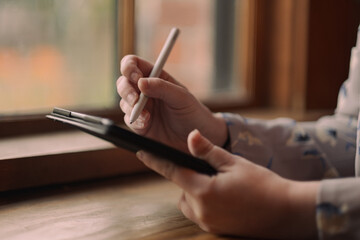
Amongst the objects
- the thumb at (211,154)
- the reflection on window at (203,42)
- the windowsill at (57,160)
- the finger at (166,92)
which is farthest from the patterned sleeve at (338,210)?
the reflection on window at (203,42)

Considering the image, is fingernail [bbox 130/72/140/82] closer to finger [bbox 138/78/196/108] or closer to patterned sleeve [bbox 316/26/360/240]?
finger [bbox 138/78/196/108]

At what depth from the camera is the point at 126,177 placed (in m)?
0.81

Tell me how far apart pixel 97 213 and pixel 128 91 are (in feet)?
0.56

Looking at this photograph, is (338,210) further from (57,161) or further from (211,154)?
→ (57,161)

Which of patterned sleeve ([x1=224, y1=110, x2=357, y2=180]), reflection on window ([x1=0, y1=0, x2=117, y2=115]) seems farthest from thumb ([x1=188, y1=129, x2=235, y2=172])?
reflection on window ([x1=0, y1=0, x2=117, y2=115])

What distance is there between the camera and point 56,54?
93 centimetres

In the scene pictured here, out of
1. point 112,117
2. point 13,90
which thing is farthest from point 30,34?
point 112,117

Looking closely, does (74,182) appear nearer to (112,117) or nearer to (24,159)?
(24,159)

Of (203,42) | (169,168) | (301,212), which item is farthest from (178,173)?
(203,42)

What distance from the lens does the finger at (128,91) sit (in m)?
0.60

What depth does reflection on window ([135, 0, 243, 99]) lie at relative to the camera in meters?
1.20

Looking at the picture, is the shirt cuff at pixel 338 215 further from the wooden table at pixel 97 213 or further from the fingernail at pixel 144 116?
the fingernail at pixel 144 116

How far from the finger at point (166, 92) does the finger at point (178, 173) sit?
131mm

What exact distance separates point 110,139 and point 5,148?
1.18 ft
